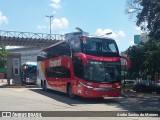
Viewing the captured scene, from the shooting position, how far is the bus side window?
21.1 metres

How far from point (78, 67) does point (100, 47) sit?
1.84m

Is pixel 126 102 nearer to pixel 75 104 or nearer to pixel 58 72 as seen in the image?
pixel 75 104

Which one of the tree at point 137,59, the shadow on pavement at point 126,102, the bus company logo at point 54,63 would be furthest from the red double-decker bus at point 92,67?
the tree at point 137,59

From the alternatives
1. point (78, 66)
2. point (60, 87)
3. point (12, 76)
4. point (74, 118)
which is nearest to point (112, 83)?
point (78, 66)

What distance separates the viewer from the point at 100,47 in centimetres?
2169

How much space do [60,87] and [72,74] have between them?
3.56 meters

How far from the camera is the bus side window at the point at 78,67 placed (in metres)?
21.1

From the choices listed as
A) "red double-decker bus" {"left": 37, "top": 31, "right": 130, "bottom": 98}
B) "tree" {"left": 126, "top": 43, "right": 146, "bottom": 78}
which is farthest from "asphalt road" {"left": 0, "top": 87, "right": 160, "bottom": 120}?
"tree" {"left": 126, "top": 43, "right": 146, "bottom": 78}

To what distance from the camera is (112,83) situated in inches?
834

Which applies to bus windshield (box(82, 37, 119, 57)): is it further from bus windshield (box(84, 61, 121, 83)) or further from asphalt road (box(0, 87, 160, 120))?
asphalt road (box(0, 87, 160, 120))

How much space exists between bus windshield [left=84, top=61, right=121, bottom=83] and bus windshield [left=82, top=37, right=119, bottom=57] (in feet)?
2.36

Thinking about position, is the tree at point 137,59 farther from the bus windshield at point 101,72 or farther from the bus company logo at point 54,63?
the bus windshield at point 101,72

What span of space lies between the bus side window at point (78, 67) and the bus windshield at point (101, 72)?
0.44 meters

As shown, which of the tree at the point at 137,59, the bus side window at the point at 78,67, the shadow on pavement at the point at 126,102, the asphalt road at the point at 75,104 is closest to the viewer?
the asphalt road at the point at 75,104
